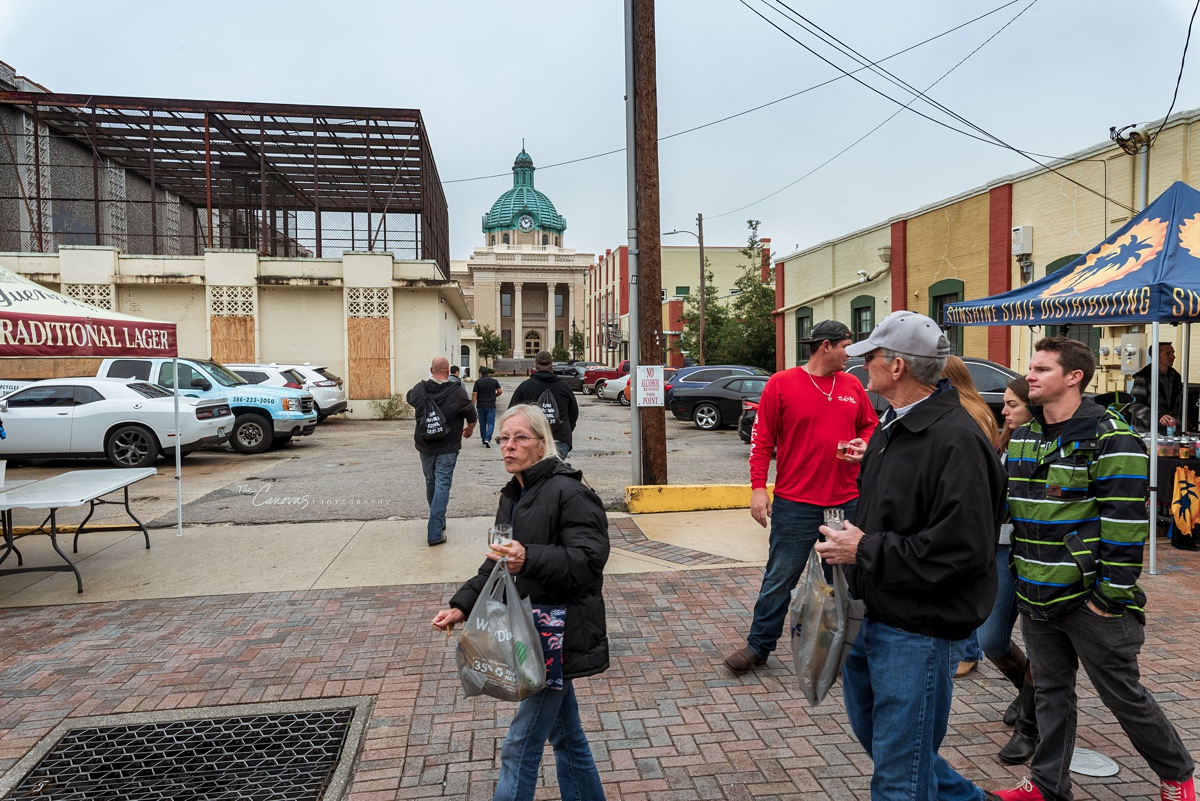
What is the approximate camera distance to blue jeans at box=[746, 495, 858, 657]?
419 cm

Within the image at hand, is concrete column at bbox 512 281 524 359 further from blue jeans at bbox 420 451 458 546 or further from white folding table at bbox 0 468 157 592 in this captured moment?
white folding table at bbox 0 468 157 592

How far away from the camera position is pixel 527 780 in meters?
2.63

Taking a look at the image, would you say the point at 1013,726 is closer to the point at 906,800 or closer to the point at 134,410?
the point at 906,800

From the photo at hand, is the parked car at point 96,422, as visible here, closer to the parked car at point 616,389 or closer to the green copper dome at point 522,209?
the parked car at point 616,389

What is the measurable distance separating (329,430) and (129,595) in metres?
14.4

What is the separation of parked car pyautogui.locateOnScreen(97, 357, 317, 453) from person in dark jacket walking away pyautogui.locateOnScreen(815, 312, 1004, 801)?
14.3 meters

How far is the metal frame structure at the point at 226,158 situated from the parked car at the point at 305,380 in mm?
6515

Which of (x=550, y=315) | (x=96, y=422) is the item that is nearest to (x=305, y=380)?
(x=96, y=422)

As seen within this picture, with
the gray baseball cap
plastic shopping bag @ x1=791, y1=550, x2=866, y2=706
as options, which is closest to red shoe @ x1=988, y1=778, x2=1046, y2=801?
plastic shopping bag @ x1=791, y1=550, x2=866, y2=706

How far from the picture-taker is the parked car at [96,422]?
12211 millimetres

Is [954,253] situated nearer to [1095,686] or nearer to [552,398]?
[552,398]

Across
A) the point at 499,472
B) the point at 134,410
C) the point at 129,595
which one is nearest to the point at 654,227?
the point at 499,472

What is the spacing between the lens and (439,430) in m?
7.22

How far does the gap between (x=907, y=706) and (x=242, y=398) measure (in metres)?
14.8
